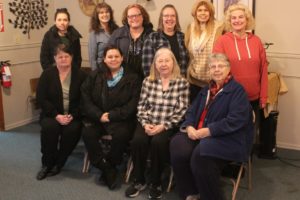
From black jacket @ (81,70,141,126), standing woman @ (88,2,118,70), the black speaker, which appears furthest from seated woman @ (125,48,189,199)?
the black speaker

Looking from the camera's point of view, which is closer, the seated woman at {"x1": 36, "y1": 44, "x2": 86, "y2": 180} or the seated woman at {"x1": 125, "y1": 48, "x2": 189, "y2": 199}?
the seated woman at {"x1": 125, "y1": 48, "x2": 189, "y2": 199}

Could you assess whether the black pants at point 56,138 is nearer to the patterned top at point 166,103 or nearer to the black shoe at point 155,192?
the patterned top at point 166,103

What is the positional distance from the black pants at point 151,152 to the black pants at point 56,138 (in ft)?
2.01

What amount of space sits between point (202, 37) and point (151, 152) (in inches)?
41.3

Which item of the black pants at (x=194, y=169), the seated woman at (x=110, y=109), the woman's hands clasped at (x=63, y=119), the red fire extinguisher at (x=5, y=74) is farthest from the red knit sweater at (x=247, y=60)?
the red fire extinguisher at (x=5, y=74)

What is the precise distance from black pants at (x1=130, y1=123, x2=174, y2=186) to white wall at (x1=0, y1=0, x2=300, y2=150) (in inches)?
57.8

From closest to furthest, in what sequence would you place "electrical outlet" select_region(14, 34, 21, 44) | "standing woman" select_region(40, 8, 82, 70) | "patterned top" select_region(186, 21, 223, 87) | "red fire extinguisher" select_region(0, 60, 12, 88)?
1. "patterned top" select_region(186, 21, 223, 87)
2. "standing woman" select_region(40, 8, 82, 70)
3. "red fire extinguisher" select_region(0, 60, 12, 88)
4. "electrical outlet" select_region(14, 34, 21, 44)

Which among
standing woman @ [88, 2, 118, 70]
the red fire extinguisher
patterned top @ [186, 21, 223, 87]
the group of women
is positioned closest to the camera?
the group of women

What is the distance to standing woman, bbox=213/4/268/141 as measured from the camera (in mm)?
3010

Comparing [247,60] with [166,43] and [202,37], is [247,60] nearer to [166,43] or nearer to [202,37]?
[202,37]

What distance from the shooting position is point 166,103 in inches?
120

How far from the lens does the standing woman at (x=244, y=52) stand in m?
3.01

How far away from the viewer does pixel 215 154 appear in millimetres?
2613

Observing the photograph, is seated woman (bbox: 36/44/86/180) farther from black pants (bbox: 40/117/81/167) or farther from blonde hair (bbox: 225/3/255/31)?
blonde hair (bbox: 225/3/255/31)
